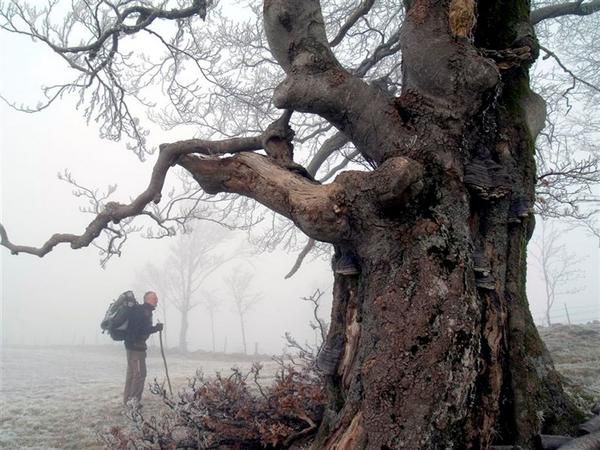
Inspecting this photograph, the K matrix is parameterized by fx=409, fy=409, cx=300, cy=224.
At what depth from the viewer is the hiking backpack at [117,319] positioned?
5841 millimetres

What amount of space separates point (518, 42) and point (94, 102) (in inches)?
196

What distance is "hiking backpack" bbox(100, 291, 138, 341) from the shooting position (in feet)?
19.2

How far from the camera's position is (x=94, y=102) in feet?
17.8

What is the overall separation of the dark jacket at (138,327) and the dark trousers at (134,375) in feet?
0.36

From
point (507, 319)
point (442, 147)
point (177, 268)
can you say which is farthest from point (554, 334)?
point (177, 268)

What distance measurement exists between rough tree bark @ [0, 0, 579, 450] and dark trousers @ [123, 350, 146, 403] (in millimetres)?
4091

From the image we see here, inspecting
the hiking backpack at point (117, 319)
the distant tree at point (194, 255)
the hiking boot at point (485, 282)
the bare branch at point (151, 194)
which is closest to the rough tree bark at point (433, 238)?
the hiking boot at point (485, 282)

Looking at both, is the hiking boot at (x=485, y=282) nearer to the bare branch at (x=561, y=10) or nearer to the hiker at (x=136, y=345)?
the bare branch at (x=561, y=10)

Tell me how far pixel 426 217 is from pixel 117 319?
5.10 metres

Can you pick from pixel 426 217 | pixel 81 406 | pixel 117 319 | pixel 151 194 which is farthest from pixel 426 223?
pixel 81 406

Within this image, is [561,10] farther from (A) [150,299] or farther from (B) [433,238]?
(A) [150,299]

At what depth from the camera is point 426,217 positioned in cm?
232

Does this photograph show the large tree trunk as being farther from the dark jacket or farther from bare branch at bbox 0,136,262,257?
the dark jacket

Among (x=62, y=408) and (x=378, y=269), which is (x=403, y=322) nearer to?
(x=378, y=269)
